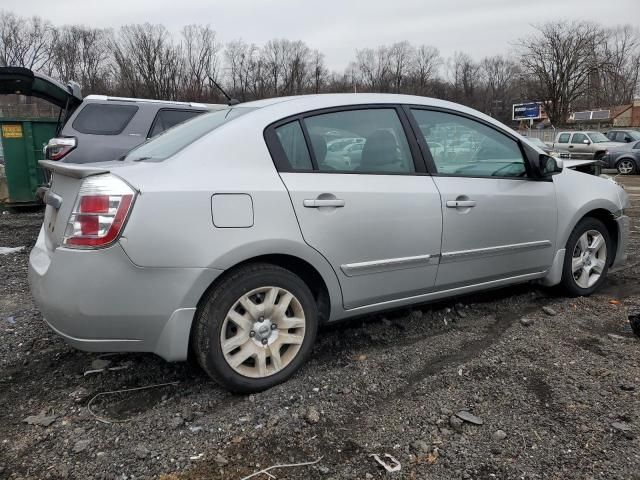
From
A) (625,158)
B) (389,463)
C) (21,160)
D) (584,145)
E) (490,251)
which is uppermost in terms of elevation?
(584,145)

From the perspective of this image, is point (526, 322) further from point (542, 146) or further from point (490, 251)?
point (542, 146)

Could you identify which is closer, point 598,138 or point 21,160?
point 21,160

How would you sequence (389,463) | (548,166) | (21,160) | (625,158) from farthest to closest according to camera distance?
1. (625,158)
2. (21,160)
3. (548,166)
4. (389,463)

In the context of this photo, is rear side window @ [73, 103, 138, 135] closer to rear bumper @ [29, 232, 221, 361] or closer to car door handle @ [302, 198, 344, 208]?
rear bumper @ [29, 232, 221, 361]

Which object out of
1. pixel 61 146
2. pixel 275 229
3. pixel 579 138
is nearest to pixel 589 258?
pixel 275 229

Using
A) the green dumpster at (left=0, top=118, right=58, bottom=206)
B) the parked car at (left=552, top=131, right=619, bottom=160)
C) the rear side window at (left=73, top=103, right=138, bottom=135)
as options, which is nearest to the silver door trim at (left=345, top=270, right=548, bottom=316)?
the rear side window at (left=73, top=103, right=138, bottom=135)

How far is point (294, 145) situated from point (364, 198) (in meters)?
0.50

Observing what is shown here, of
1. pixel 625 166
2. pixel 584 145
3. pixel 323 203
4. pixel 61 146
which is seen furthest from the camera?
pixel 584 145

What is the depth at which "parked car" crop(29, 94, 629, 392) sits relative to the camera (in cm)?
244

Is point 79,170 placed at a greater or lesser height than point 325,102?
lesser

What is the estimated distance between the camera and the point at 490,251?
363 centimetres

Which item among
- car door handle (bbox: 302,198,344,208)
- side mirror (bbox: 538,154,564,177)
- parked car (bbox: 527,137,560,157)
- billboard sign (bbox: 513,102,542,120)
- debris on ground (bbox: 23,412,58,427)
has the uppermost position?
billboard sign (bbox: 513,102,542,120)

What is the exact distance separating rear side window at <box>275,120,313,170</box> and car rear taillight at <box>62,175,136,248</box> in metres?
0.87

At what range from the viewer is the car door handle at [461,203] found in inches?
132
